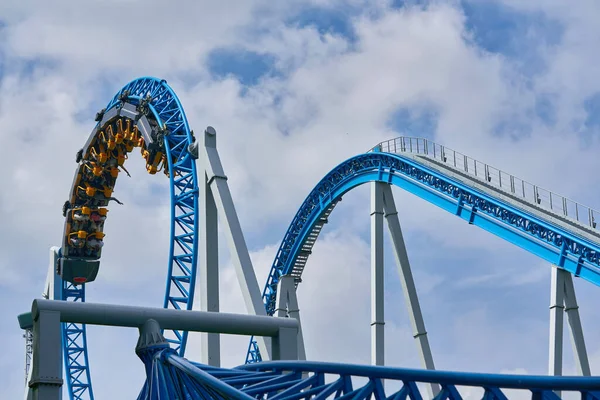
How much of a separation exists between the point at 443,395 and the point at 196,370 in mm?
2454

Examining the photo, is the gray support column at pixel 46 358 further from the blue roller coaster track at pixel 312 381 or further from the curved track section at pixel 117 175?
the curved track section at pixel 117 175

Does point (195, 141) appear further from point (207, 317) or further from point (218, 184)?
point (207, 317)

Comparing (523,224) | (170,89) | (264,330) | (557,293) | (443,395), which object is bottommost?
(443,395)

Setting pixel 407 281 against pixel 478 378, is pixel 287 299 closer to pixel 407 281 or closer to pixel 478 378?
pixel 407 281

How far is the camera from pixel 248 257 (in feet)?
58.3

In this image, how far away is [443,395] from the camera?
9.06 m

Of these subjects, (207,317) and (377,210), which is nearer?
(207,317)

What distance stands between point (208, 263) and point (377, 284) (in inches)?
221

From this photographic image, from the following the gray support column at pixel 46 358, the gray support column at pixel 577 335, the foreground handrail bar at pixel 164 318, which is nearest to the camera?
the gray support column at pixel 46 358

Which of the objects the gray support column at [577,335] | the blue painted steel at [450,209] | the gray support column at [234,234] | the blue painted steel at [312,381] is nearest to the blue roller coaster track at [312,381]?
the blue painted steel at [312,381]

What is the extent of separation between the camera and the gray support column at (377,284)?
22297mm

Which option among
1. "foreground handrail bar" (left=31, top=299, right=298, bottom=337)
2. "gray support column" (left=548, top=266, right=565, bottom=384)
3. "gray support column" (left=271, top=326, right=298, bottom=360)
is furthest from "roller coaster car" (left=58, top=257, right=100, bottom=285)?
"foreground handrail bar" (left=31, top=299, right=298, bottom=337)

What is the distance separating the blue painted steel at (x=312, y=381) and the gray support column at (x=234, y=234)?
18.7ft

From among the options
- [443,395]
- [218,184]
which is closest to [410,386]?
[443,395]
